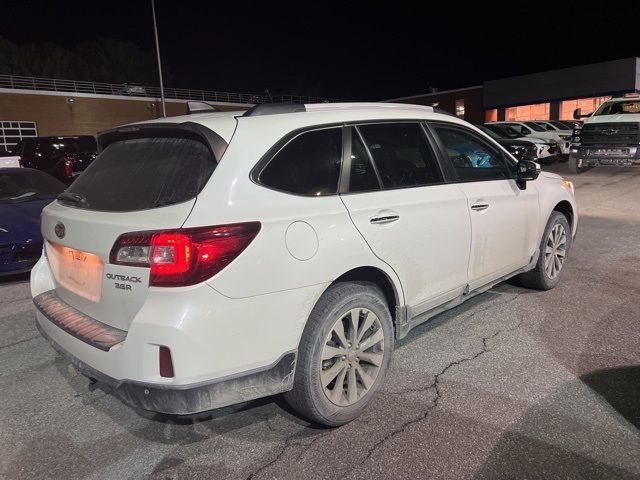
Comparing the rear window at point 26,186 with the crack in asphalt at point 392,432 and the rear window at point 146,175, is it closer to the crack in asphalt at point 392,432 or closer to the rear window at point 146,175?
the rear window at point 146,175

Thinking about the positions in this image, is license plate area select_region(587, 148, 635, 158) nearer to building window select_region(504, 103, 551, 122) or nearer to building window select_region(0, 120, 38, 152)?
building window select_region(504, 103, 551, 122)

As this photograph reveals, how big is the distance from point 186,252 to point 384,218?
4.01 feet

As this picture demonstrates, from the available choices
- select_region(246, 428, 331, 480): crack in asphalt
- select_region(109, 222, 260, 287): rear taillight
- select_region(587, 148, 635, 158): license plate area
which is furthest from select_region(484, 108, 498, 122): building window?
select_region(109, 222, 260, 287): rear taillight

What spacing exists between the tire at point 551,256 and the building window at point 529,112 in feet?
139

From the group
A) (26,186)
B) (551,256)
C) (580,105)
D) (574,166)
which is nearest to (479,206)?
(551,256)

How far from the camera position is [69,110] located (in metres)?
37.8

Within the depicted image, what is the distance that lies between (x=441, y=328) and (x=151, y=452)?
8.18 ft

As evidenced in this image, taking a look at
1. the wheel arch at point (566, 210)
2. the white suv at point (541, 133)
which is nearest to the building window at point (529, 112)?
the white suv at point (541, 133)

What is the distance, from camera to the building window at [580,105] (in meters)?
40.1

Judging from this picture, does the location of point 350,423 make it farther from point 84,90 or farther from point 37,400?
point 84,90

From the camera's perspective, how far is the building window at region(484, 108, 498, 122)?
155 ft

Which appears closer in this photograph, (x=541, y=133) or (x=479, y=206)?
(x=479, y=206)

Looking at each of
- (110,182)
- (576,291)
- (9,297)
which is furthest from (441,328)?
(9,297)

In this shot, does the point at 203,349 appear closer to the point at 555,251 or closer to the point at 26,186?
the point at 555,251
